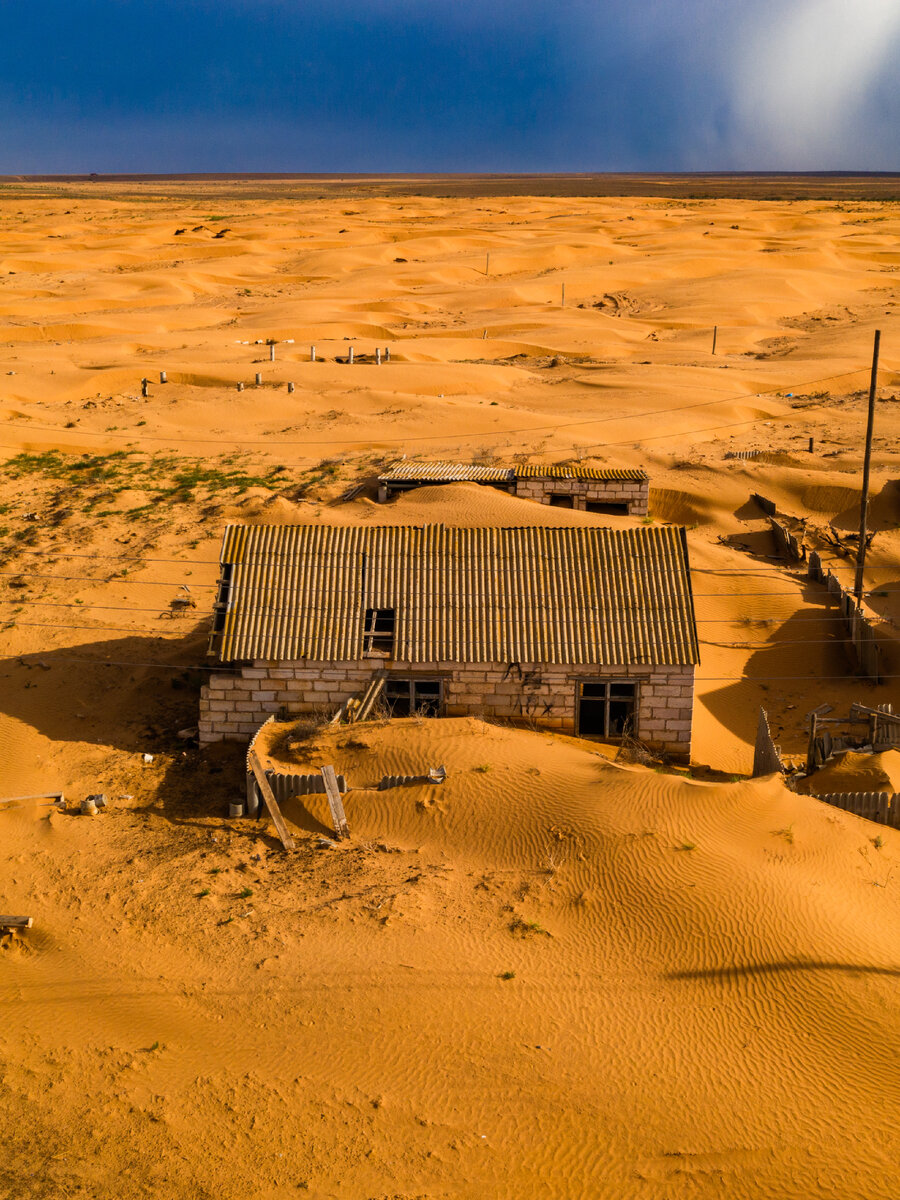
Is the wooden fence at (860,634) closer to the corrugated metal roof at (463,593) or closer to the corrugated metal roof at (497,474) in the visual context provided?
the corrugated metal roof at (463,593)

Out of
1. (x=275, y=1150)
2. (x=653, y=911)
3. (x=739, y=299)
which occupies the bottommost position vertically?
(x=275, y=1150)

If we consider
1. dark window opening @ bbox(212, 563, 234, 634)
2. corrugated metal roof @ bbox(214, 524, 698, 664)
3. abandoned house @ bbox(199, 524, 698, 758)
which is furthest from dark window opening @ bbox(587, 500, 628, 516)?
dark window opening @ bbox(212, 563, 234, 634)

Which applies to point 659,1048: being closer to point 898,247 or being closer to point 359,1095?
point 359,1095

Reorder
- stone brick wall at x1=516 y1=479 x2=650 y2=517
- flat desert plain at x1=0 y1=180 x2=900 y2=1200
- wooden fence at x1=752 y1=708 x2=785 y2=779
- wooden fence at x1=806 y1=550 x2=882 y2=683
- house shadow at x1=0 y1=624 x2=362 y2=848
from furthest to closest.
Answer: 1. stone brick wall at x1=516 y1=479 x2=650 y2=517
2. wooden fence at x1=806 y1=550 x2=882 y2=683
3. wooden fence at x1=752 y1=708 x2=785 y2=779
4. house shadow at x1=0 y1=624 x2=362 y2=848
5. flat desert plain at x1=0 y1=180 x2=900 y2=1200

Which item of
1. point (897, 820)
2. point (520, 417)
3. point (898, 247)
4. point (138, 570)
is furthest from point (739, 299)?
point (897, 820)

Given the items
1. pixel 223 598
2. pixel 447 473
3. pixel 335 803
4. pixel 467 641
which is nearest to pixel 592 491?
pixel 447 473

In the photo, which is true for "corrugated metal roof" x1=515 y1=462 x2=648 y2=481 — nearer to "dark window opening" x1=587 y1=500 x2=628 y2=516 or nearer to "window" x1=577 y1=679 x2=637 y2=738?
"dark window opening" x1=587 y1=500 x2=628 y2=516
